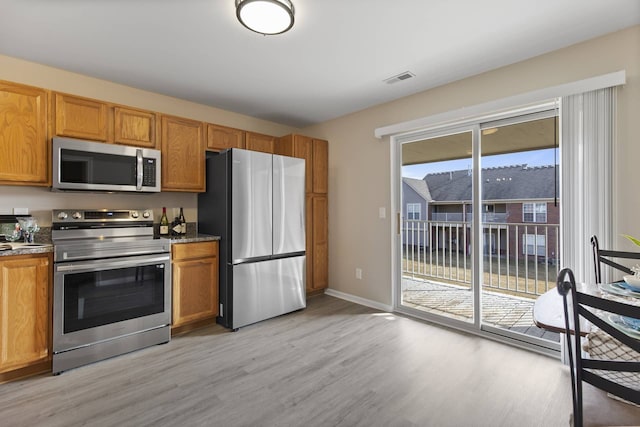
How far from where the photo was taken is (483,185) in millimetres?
2893

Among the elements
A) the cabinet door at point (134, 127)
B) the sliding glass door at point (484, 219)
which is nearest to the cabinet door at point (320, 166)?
the sliding glass door at point (484, 219)

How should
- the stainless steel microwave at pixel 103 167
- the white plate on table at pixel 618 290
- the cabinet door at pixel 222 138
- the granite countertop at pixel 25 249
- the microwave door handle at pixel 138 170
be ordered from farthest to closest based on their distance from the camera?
the cabinet door at pixel 222 138
the microwave door handle at pixel 138 170
the stainless steel microwave at pixel 103 167
the granite countertop at pixel 25 249
the white plate on table at pixel 618 290

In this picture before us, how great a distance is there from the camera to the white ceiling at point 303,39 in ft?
6.20

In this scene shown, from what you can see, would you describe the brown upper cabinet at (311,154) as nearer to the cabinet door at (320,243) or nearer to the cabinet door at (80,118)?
the cabinet door at (320,243)

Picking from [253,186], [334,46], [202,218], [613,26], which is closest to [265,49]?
[334,46]

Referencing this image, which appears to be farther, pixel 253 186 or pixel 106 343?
pixel 253 186

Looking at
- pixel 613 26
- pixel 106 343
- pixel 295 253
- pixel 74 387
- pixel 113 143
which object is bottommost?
pixel 74 387

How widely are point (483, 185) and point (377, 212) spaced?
46.6 inches

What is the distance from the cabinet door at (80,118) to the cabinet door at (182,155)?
0.49m

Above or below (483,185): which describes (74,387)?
below

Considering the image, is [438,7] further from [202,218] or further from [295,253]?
[202,218]

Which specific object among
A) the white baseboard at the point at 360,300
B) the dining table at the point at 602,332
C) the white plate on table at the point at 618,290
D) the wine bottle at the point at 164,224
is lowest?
the white baseboard at the point at 360,300

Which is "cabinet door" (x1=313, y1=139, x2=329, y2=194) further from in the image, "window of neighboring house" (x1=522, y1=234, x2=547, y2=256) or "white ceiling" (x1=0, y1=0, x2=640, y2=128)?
"window of neighboring house" (x1=522, y1=234, x2=547, y2=256)

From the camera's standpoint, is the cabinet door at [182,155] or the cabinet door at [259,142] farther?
the cabinet door at [259,142]
